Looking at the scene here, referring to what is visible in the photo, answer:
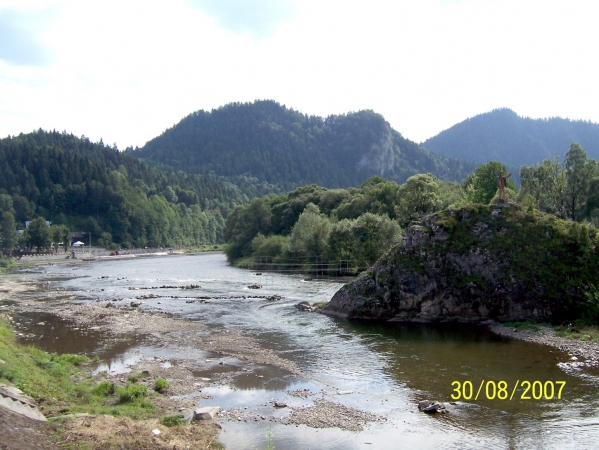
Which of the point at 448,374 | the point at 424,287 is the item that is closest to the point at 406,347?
the point at 448,374

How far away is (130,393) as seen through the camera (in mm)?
21547

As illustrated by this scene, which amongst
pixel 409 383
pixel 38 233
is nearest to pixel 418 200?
pixel 409 383

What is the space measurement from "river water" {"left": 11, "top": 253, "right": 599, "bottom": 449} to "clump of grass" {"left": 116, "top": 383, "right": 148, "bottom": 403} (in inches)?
110

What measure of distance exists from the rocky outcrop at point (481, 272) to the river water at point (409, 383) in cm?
280

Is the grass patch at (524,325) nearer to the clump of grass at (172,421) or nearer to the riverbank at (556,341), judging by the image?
the riverbank at (556,341)

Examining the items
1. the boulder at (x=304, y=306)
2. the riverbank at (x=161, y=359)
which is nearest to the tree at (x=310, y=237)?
the boulder at (x=304, y=306)

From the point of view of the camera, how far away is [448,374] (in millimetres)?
26234

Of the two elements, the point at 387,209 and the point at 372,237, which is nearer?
the point at 372,237

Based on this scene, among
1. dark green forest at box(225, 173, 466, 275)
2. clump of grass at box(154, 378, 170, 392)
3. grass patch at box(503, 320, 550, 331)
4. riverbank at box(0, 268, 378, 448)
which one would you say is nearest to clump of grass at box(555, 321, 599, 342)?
grass patch at box(503, 320, 550, 331)

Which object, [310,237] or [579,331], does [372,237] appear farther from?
[579,331]

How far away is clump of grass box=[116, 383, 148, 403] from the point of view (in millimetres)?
21250

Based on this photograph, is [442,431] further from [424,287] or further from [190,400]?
[424,287]

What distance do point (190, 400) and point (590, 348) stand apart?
2369 centimetres

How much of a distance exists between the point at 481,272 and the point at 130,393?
29.8 metres
